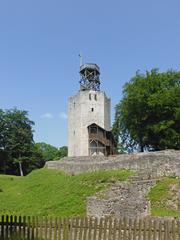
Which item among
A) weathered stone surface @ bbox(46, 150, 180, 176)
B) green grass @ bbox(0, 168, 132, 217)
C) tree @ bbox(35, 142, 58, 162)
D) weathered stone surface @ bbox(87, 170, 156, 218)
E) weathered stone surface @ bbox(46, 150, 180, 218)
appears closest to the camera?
weathered stone surface @ bbox(87, 170, 156, 218)

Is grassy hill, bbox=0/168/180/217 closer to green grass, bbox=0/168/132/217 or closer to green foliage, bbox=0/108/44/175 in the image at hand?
green grass, bbox=0/168/132/217

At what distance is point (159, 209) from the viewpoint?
23.6 m

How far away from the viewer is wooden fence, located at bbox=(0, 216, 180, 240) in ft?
38.1

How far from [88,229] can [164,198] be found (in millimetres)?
13309

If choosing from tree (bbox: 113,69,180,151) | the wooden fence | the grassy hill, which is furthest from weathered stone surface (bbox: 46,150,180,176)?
the wooden fence

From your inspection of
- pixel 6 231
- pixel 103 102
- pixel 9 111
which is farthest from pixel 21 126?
pixel 6 231

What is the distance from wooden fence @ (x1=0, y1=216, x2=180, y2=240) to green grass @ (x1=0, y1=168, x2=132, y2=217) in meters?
10.1

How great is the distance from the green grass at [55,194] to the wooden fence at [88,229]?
398 inches

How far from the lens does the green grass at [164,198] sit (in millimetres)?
23516

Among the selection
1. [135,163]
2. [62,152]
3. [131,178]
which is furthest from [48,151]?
[131,178]

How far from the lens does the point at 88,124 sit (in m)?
57.7

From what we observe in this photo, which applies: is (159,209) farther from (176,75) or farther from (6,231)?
(176,75)

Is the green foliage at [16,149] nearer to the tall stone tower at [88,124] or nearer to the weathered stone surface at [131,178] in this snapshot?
the tall stone tower at [88,124]

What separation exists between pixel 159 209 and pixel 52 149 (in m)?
90.0
